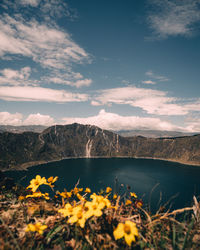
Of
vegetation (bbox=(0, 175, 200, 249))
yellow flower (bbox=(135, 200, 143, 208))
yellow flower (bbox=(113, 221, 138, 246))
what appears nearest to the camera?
yellow flower (bbox=(113, 221, 138, 246))

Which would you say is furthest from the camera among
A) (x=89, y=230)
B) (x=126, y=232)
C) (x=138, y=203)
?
(x=138, y=203)

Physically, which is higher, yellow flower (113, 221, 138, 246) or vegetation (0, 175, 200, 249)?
yellow flower (113, 221, 138, 246)

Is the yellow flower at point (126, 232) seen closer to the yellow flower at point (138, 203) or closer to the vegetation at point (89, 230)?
the vegetation at point (89, 230)

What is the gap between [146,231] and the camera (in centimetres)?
281

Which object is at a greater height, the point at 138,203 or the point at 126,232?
the point at 126,232

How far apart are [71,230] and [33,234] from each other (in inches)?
25.6

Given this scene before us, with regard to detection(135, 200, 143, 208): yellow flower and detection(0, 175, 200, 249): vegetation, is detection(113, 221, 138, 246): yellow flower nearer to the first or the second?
detection(0, 175, 200, 249): vegetation

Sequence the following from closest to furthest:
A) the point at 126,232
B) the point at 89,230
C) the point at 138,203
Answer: the point at 126,232
the point at 89,230
the point at 138,203

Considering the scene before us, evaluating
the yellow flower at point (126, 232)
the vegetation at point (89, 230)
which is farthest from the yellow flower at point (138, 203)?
the yellow flower at point (126, 232)

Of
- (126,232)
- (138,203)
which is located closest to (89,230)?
(126,232)

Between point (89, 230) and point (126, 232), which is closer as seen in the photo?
point (126, 232)

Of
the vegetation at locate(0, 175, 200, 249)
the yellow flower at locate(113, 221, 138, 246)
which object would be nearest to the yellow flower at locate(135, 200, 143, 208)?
the vegetation at locate(0, 175, 200, 249)

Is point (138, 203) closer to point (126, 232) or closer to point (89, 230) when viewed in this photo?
point (89, 230)

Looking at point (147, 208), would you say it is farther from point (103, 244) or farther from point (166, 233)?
point (103, 244)
